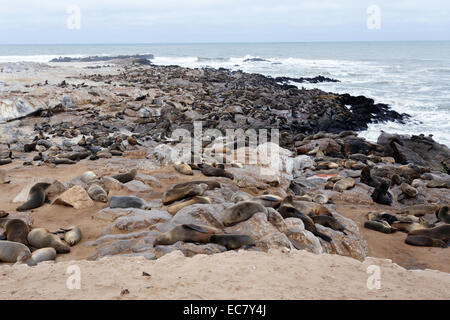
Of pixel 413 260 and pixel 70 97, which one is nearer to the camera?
pixel 413 260

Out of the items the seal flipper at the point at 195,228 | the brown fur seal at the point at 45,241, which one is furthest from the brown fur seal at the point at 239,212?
the brown fur seal at the point at 45,241

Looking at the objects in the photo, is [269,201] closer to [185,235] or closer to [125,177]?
[185,235]

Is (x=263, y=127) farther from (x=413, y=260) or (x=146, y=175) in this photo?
(x=413, y=260)

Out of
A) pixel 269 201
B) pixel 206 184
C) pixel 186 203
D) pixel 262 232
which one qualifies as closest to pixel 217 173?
pixel 206 184

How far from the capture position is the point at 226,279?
3.48 meters

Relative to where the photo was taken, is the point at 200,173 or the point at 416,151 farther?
the point at 416,151

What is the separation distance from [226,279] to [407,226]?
4317mm

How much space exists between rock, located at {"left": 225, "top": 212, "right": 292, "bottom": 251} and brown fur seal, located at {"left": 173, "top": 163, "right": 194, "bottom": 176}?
288 cm

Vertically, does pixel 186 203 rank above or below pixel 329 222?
above

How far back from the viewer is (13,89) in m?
16.8

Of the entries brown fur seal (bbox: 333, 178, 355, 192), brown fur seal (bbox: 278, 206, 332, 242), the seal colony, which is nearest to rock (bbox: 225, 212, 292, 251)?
the seal colony

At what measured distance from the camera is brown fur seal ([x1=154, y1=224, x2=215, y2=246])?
454 centimetres

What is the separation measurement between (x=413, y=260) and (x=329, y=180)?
3776 millimetres
